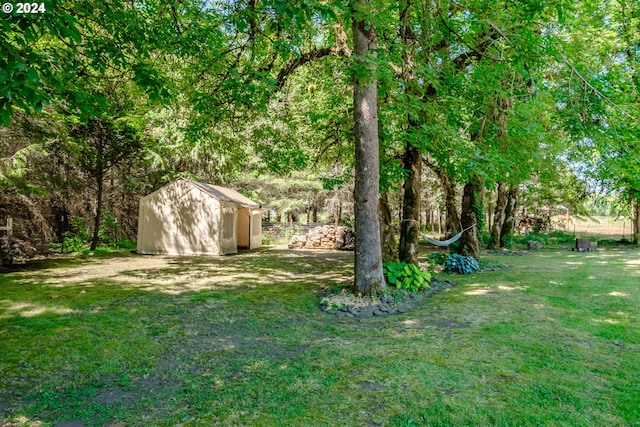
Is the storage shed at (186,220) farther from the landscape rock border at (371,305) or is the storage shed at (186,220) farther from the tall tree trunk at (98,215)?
the landscape rock border at (371,305)

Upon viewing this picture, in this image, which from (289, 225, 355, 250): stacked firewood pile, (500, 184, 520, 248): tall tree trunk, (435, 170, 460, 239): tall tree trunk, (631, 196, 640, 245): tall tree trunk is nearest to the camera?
(435, 170, 460, 239): tall tree trunk

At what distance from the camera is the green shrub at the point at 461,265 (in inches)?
367

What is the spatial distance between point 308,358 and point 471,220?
812cm

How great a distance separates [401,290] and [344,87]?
16.8ft

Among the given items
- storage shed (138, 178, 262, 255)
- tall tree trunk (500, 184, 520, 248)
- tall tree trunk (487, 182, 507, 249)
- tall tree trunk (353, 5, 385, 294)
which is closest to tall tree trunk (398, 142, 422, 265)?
tall tree trunk (353, 5, 385, 294)

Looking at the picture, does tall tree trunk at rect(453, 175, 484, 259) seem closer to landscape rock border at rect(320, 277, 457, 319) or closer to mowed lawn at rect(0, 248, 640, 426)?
mowed lawn at rect(0, 248, 640, 426)

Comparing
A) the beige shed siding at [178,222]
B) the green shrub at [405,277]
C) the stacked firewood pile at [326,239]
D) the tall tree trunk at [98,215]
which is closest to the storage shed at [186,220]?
the beige shed siding at [178,222]

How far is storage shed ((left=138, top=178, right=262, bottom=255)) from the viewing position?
496 inches

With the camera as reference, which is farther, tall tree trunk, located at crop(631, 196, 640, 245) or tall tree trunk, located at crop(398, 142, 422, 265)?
tall tree trunk, located at crop(631, 196, 640, 245)

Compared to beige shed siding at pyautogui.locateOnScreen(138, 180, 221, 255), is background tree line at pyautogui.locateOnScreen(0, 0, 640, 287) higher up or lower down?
higher up

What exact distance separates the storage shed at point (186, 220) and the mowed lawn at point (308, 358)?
5464 mm

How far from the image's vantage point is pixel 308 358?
3.77 meters

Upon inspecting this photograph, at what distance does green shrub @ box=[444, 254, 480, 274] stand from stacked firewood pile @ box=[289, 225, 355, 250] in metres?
5.89

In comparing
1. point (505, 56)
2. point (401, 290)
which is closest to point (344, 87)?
point (505, 56)
